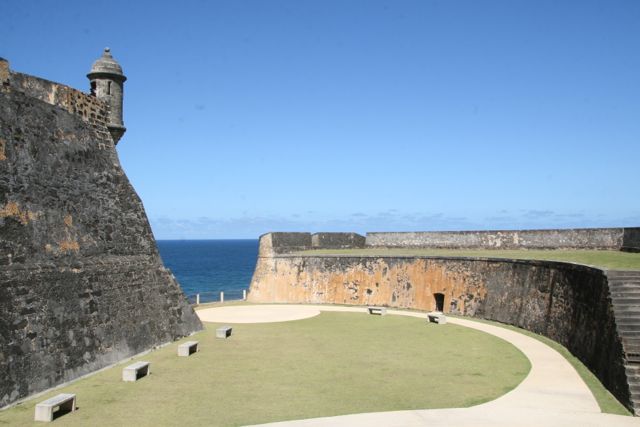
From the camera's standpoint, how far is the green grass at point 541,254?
16.7m

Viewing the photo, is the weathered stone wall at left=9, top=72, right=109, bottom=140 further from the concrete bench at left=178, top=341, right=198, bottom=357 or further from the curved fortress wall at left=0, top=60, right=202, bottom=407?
the concrete bench at left=178, top=341, right=198, bottom=357

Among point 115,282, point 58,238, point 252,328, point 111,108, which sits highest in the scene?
point 111,108

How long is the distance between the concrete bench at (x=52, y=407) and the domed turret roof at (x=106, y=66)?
11.2 meters

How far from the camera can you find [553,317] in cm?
1795

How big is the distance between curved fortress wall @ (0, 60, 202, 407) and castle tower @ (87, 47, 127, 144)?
1.28 meters

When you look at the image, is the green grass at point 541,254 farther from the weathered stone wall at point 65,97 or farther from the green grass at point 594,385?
the weathered stone wall at point 65,97

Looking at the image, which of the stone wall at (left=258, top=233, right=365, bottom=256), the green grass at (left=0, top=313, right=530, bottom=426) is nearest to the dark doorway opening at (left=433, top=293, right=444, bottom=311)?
the green grass at (left=0, top=313, right=530, bottom=426)

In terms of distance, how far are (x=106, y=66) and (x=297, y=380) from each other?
38.5ft

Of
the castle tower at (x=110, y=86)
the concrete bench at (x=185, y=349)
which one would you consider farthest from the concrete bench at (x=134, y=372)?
the castle tower at (x=110, y=86)

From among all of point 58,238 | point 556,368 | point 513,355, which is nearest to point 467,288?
point 513,355

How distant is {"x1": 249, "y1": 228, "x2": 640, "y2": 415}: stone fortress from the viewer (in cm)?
1274

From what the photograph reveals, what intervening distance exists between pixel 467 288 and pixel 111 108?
14.9m

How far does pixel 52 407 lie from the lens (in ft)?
34.0

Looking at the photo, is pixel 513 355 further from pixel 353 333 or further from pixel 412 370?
pixel 353 333
